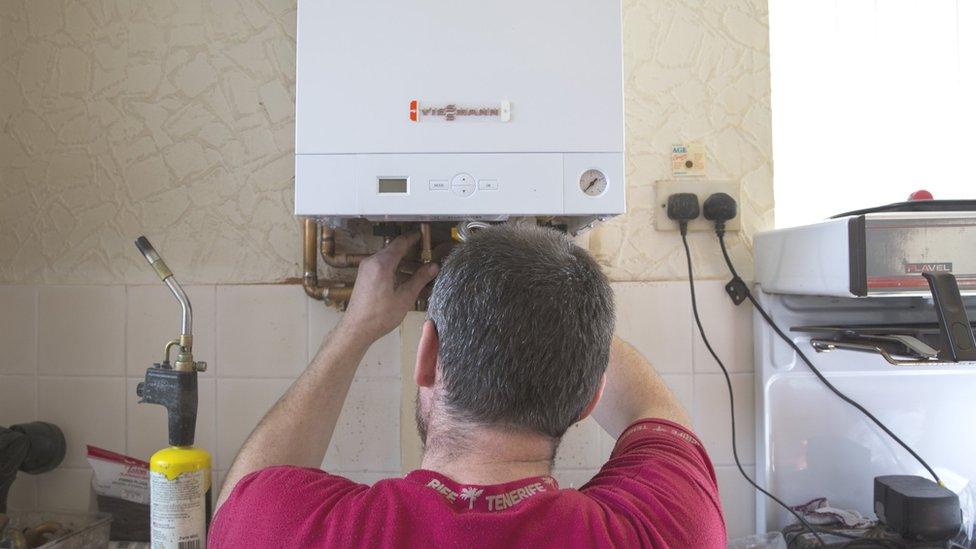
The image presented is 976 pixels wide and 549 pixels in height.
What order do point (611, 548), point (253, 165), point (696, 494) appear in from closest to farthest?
point (611, 548)
point (696, 494)
point (253, 165)

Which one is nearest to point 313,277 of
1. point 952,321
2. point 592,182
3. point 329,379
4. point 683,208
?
point 329,379

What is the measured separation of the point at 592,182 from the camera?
742 mm

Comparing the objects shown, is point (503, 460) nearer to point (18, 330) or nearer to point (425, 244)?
point (425, 244)

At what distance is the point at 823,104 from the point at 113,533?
64.5 inches

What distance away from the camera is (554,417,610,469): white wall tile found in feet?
3.77

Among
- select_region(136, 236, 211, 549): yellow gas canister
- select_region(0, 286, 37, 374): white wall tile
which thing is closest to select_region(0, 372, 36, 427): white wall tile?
select_region(0, 286, 37, 374): white wall tile

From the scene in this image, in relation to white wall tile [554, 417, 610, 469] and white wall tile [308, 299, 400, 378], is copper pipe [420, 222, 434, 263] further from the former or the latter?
white wall tile [554, 417, 610, 469]

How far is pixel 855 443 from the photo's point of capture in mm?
1109

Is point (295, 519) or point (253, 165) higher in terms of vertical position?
point (253, 165)

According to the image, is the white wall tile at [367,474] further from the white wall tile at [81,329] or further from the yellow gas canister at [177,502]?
the white wall tile at [81,329]

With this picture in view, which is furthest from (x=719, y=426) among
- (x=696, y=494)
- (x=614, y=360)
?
(x=696, y=494)

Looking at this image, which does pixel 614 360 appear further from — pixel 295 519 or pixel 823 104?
pixel 823 104

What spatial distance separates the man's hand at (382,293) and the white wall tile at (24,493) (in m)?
0.84

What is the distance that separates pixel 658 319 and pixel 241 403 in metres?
0.86
